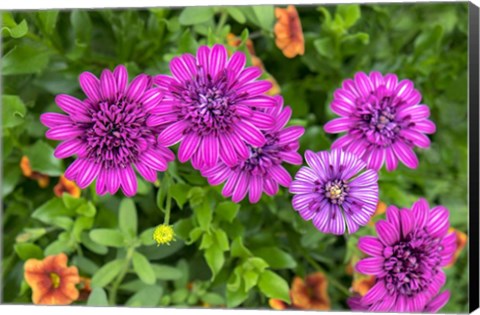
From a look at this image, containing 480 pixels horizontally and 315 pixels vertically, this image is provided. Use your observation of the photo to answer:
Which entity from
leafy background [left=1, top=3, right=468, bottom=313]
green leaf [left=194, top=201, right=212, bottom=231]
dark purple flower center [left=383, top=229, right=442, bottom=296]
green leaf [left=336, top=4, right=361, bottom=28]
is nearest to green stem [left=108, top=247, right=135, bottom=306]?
leafy background [left=1, top=3, right=468, bottom=313]

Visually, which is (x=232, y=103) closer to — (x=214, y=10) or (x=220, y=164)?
(x=220, y=164)

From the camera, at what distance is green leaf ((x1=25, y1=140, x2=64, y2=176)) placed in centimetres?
76

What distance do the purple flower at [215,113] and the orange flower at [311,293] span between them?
0.29 meters

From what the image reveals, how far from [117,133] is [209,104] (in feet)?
0.30

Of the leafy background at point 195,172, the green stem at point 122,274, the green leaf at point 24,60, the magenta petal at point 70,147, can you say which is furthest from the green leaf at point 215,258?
the green leaf at point 24,60

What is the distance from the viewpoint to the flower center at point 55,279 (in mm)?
721

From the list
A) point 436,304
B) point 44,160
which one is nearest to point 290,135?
point 436,304

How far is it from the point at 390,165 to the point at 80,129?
33cm

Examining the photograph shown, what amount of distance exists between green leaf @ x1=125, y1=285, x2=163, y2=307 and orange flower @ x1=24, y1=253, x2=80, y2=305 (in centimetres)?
7

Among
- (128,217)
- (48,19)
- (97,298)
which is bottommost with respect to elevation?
(97,298)

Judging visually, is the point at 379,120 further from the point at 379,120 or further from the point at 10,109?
the point at 10,109

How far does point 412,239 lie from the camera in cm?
60

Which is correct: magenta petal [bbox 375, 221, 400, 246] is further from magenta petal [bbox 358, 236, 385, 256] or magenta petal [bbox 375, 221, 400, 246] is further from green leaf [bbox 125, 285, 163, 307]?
green leaf [bbox 125, 285, 163, 307]

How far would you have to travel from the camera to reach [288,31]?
75 cm
